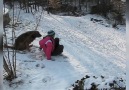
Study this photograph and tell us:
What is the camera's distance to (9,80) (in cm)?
358

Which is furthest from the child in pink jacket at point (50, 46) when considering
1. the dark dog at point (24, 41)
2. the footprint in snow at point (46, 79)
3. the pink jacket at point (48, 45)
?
the footprint in snow at point (46, 79)

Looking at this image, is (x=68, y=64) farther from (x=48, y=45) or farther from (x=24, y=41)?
(x=24, y=41)

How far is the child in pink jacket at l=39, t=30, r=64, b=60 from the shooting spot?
4.50m

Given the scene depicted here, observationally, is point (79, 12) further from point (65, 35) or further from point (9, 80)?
point (9, 80)

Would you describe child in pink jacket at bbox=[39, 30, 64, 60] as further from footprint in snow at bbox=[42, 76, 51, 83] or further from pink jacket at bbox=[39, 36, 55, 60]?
footprint in snow at bbox=[42, 76, 51, 83]

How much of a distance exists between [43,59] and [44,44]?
27 centimetres

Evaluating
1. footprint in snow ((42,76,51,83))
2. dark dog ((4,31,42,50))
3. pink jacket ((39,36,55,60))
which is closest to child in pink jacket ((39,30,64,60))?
pink jacket ((39,36,55,60))

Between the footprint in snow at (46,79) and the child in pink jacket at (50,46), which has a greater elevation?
the child in pink jacket at (50,46)

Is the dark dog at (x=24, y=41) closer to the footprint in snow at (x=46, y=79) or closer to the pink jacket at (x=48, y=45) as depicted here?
the pink jacket at (x=48, y=45)

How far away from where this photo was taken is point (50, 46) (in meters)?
4.52

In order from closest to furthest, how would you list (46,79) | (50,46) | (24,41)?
(46,79), (50,46), (24,41)

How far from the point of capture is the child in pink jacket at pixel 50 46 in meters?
4.50

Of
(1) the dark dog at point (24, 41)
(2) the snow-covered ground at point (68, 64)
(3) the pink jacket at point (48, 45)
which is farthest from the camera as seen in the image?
(1) the dark dog at point (24, 41)

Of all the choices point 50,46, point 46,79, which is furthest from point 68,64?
point 46,79
